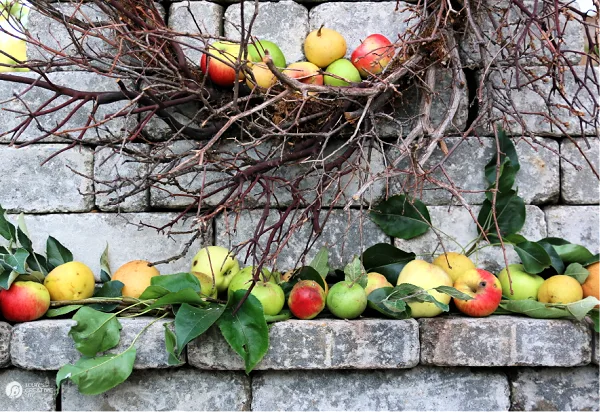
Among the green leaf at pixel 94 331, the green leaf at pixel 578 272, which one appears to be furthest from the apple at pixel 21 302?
the green leaf at pixel 578 272

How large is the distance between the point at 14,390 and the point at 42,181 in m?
0.91

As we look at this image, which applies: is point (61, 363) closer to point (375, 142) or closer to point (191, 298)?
point (191, 298)

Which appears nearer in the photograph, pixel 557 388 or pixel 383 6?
pixel 557 388

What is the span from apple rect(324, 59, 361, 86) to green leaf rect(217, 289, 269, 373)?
937 millimetres

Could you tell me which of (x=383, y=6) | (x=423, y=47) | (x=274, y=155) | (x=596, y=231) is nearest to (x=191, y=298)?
(x=274, y=155)

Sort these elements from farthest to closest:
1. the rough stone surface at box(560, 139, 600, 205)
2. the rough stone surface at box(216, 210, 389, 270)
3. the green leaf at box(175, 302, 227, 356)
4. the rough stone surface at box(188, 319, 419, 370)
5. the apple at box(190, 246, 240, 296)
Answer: the rough stone surface at box(560, 139, 600, 205), the rough stone surface at box(216, 210, 389, 270), the apple at box(190, 246, 240, 296), the rough stone surface at box(188, 319, 419, 370), the green leaf at box(175, 302, 227, 356)

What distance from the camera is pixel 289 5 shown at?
2.74m

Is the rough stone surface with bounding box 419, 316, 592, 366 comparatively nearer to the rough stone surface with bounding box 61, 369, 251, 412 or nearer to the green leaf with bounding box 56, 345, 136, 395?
the rough stone surface with bounding box 61, 369, 251, 412

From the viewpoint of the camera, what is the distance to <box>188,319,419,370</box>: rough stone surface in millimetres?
2062

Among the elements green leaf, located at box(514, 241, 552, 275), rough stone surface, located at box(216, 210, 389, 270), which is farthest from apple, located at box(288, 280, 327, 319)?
green leaf, located at box(514, 241, 552, 275)

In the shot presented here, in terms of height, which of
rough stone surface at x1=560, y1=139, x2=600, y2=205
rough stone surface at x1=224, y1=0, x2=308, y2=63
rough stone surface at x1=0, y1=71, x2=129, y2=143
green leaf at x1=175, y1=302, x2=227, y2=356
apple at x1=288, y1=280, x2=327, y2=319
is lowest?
green leaf at x1=175, y1=302, x2=227, y2=356

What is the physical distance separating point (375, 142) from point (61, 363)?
1.51 m

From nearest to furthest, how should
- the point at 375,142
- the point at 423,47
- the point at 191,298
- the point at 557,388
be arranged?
the point at 191,298 < the point at 557,388 < the point at 423,47 < the point at 375,142

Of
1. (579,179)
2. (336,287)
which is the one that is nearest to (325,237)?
(336,287)
